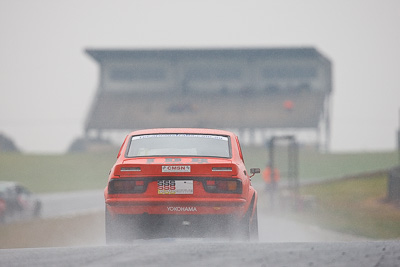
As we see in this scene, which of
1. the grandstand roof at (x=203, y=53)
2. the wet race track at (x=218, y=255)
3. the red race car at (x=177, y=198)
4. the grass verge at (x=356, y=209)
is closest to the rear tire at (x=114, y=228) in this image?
the red race car at (x=177, y=198)

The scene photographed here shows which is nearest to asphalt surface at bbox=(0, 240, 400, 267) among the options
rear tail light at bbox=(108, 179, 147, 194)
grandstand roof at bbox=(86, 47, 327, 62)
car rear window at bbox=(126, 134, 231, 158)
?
rear tail light at bbox=(108, 179, 147, 194)

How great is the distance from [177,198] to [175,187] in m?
0.13

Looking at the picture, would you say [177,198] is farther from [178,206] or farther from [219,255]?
[219,255]

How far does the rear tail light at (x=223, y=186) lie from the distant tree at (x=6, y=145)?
67087 mm

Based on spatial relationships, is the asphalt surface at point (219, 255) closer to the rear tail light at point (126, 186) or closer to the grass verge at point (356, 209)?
the rear tail light at point (126, 186)

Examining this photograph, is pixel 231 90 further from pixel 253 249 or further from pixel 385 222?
pixel 253 249

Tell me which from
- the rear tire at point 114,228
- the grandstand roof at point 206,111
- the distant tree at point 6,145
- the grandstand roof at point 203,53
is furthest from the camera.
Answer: the grandstand roof at point 203,53

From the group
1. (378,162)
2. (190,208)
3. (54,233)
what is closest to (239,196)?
(190,208)

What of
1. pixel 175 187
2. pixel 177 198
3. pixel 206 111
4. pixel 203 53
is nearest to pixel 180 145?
pixel 175 187

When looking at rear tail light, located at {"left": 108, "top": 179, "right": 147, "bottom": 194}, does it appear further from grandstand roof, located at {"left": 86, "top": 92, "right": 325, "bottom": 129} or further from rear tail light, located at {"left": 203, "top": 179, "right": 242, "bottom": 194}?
grandstand roof, located at {"left": 86, "top": 92, "right": 325, "bottom": 129}

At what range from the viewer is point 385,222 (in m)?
23.5

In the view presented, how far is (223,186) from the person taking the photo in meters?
9.78

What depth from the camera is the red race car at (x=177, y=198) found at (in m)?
A: 9.67

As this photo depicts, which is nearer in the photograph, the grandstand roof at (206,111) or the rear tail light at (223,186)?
the rear tail light at (223,186)
